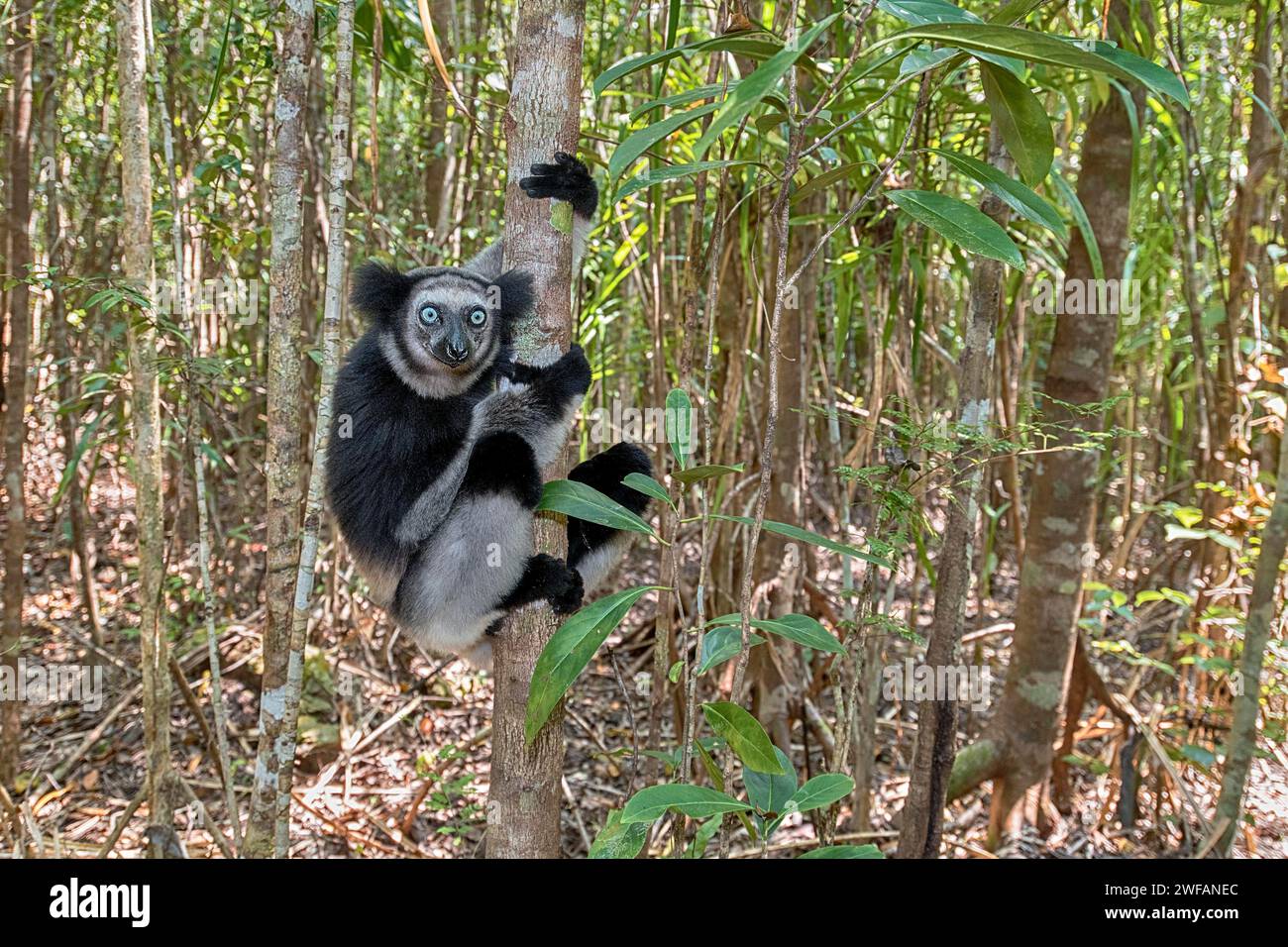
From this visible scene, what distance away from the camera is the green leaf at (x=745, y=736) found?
181cm

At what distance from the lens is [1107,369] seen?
380cm

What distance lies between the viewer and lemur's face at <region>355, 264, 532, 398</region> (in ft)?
9.34

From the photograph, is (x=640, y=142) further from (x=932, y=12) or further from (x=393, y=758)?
(x=393, y=758)

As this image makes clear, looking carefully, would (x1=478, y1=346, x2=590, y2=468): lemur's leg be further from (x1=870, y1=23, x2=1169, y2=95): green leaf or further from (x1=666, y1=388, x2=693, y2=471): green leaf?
(x1=870, y1=23, x2=1169, y2=95): green leaf

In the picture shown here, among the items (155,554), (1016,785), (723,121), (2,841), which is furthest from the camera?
(1016,785)

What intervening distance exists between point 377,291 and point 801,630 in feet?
5.89

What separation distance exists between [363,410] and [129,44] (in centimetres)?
148

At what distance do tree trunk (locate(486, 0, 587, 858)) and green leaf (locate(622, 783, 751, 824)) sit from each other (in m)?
0.37

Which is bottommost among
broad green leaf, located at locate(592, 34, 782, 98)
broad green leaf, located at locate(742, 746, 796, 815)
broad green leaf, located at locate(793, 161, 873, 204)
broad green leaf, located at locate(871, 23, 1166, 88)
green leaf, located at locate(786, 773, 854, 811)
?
broad green leaf, located at locate(742, 746, 796, 815)

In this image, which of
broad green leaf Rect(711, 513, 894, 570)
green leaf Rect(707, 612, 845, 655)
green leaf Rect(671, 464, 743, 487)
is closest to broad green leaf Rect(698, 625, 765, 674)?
green leaf Rect(707, 612, 845, 655)

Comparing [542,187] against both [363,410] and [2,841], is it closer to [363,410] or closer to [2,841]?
[363,410]

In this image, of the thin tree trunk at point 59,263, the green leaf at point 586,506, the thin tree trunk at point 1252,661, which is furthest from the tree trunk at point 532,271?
the thin tree trunk at point 59,263

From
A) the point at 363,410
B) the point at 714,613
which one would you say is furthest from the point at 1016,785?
the point at 363,410

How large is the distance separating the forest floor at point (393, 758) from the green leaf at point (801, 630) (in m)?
1.38
